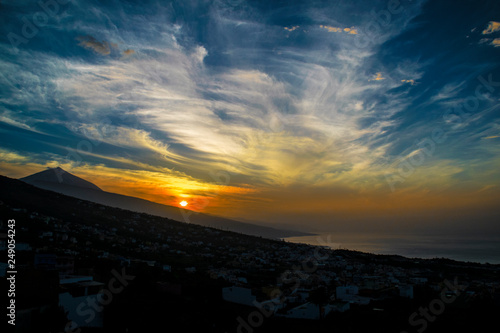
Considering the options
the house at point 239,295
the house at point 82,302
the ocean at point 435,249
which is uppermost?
the house at point 82,302

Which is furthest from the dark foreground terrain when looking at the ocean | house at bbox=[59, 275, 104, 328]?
the ocean

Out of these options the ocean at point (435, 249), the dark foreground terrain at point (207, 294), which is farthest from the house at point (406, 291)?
the ocean at point (435, 249)

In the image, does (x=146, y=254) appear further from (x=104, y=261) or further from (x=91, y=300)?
(x=91, y=300)

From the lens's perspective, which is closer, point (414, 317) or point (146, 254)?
point (414, 317)

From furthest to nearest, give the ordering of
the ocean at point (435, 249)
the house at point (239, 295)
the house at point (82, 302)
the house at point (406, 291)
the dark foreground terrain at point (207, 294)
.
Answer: the ocean at point (435, 249), the house at point (406, 291), the house at point (239, 295), the dark foreground terrain at point (207, 294), the house at point (82, 302)

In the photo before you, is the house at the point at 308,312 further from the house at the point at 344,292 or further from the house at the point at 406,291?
the house at the point at 406,291

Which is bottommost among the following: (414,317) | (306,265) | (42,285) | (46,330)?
(306,265)

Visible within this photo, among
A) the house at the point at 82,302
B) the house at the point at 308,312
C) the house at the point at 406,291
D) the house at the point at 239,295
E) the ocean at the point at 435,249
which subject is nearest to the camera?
the house at the point at 82,302

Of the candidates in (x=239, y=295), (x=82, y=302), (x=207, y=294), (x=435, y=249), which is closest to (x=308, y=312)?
(x=239, y=295)

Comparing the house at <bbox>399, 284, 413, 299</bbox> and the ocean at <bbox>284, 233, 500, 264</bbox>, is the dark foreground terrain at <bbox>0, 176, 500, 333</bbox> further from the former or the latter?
the ocean at <bbox>284, 233, 500, 264</bbox>

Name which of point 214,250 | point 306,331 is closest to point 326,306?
point 306,331

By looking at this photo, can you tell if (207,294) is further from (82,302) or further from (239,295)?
(82,302)
